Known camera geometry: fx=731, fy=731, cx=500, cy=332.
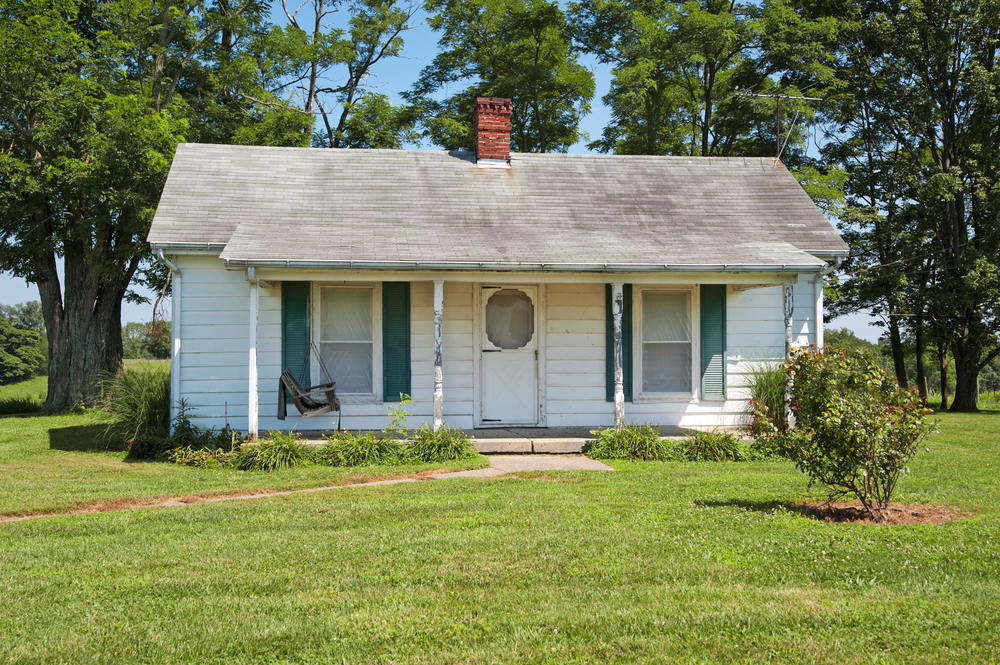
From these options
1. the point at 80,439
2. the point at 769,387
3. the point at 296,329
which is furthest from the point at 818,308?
the point at 80,439

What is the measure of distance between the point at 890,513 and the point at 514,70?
20.4 metres

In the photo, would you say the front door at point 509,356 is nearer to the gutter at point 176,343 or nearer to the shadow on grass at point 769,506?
the gutter at point 176,343

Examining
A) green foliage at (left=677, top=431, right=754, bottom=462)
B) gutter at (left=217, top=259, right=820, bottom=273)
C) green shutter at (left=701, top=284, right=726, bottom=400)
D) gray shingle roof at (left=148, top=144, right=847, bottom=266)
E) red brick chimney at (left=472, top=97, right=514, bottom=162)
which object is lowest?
green foliage at (left=677, top=431, right=754, bottom=462)

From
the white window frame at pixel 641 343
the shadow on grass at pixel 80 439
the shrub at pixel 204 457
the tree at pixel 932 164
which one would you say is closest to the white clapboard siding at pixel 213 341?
the shrub at pixel 204 457

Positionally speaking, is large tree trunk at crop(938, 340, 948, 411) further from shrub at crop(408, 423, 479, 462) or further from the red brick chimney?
shrub at crop(408, 423, 479, 462)

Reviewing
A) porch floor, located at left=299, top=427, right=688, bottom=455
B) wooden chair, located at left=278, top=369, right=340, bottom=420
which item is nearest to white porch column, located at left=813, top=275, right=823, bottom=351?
porch floor, located at left=299, top=427, right=688, bottom=455

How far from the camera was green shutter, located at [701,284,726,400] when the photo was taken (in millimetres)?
11250

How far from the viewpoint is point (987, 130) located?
2033 centimetres

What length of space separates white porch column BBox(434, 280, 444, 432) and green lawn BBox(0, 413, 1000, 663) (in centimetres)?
282

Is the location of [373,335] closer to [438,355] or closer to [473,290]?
[438,355]

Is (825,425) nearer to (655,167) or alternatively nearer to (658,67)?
(655,167)

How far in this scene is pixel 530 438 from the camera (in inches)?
403

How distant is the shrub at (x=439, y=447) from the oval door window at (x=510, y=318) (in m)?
2.06

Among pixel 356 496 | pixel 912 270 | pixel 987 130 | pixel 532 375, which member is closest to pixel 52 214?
pixel 532 375
